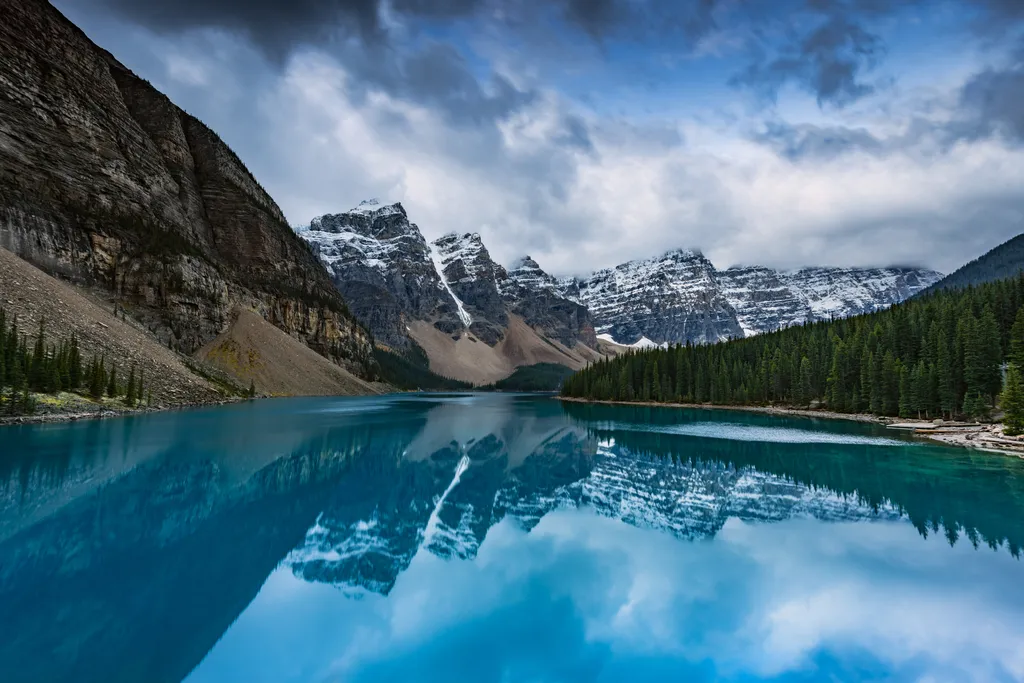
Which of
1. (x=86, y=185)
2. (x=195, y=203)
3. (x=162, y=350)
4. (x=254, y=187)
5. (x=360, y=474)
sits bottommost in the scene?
(x=360, y=474)

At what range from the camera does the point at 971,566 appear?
13609 mm

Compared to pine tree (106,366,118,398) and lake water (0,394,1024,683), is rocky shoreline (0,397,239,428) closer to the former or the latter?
pine tree (106,366,118,398)

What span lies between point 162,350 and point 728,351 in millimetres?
95971

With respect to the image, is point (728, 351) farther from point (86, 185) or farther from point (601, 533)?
point (86, 185)

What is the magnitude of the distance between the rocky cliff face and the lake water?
235ft

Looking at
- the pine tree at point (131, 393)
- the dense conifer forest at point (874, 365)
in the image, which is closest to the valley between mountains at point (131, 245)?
the pine tree at point (131, 393)

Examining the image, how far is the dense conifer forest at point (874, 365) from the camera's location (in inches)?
2050

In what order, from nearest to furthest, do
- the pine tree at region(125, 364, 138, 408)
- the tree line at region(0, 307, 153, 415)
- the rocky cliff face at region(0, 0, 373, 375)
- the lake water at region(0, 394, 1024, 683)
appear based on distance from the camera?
the lake water at region(0, 394, 1024, 683) → the tree line at region(0, 307, 153, 415) → the pine tree at region(125, 364, 138, 408) → the rocky cliff face at region(0, 0, 373, 375)

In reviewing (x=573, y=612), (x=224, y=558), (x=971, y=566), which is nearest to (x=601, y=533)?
(x=573, y=612)

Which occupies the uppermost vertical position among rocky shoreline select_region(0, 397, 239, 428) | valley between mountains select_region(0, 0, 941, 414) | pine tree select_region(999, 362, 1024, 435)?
valley between mountains select_region(0, 0, 941, 414)

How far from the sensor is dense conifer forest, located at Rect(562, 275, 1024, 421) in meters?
52.1

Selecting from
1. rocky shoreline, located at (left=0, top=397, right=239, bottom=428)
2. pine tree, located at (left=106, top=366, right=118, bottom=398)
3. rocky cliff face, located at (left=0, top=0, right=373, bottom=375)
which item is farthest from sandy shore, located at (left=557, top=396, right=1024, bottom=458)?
rocky cliff face, located at (left=0, top=0, right=373, bottom=375)

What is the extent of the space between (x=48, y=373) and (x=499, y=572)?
4994 centimetres

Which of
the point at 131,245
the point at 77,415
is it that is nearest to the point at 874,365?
the point at 77,415
